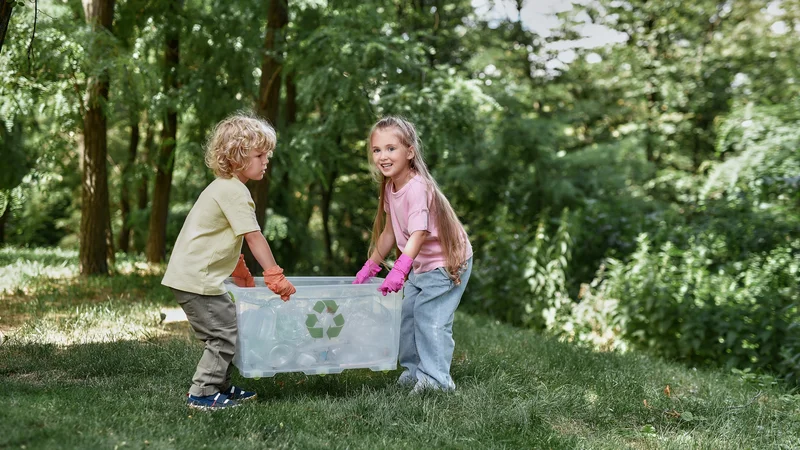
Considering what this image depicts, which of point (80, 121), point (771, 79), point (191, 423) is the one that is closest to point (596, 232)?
point (80, 121)

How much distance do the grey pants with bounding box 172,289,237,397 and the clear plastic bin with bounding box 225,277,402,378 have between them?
65mm

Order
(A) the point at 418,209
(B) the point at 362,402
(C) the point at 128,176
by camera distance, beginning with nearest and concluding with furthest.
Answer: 1. (B) the point at 362,402
2. (A) the point at 418,209
3. (C) the point at 128,176

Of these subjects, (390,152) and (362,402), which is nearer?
(362,402)

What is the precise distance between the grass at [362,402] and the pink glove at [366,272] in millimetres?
592

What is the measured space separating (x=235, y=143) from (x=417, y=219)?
101 centimetres

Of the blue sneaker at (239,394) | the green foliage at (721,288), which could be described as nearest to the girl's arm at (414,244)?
the blue sneaker at (239,394)

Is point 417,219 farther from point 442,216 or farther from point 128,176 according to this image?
point 128,176

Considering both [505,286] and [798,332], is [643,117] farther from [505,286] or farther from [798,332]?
[798,332]

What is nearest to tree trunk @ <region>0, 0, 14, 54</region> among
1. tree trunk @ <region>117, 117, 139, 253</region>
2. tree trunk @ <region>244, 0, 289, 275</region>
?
tree trunk @ <region>244, 0, 289, 275</region>

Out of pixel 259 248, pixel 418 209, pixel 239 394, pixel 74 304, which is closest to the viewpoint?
pixel 259 248

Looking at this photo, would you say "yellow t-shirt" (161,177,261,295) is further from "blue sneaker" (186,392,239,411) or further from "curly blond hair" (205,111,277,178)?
"blue sneaker" (186,392,239,411)

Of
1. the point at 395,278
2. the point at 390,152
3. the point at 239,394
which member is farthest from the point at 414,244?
the point at 239,394

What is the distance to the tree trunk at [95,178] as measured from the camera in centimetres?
689

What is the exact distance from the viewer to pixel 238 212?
3.28 metres
